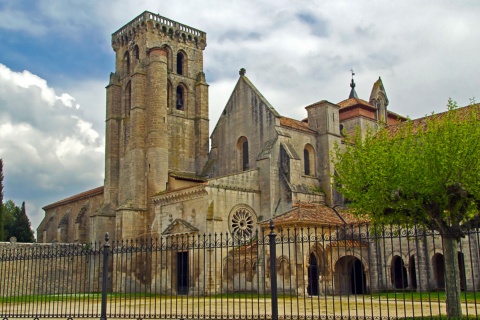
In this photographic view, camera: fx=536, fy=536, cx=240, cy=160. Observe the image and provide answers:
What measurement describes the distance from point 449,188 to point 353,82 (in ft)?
142

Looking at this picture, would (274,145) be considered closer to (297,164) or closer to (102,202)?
(297,164)

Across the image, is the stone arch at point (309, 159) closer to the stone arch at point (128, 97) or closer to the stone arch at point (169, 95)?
the stone arch at point (169, 95)

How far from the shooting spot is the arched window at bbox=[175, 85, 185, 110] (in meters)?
45.0

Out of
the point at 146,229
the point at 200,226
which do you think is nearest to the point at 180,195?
the point at 200,226

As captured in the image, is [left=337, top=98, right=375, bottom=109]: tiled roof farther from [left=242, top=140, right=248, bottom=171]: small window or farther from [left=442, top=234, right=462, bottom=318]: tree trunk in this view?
[left=442, top=234, right=462, bottom=318]: tree trunk

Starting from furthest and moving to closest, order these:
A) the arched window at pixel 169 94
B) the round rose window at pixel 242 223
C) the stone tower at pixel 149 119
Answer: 1. the arched window at pixel 169 94
2. the stone tower at pixel 149 119
3. the round rose window at pixel 242 223

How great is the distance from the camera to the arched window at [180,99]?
44969mm

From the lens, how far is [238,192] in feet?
113

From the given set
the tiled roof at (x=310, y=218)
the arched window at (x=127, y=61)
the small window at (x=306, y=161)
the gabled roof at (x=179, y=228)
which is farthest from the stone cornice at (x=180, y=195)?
the arched window at (x=127, y=61)

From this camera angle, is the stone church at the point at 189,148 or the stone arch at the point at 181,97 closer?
the stone church at the point at 189,148

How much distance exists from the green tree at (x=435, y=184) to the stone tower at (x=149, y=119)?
25901 millimetres

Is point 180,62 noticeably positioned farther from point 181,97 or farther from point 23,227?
point 23,227

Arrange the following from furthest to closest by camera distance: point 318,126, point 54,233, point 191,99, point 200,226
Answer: point 54,233, point 191,99, point 318,126, point 200,226

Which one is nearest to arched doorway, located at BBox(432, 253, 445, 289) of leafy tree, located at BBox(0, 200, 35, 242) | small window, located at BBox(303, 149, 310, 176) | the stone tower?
small window, located at BBox(303, 149, 310, 176)
